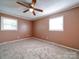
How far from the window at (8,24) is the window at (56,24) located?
2.81 metres

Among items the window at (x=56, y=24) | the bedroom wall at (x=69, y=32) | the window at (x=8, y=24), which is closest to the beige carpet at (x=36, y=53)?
the bedroom wall at (x=69, y=32)

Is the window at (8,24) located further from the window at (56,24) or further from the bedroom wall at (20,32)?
the window at (56,24)

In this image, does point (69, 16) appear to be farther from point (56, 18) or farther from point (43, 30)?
point (43, 30)

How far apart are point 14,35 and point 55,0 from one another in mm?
3970

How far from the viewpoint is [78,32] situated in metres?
3.14

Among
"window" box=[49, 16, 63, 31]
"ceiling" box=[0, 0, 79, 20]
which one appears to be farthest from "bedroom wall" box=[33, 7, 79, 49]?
"ceiling" box=[0, 0, 79, 20]

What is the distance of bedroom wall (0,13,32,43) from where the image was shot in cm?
448

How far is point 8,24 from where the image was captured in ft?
15.8

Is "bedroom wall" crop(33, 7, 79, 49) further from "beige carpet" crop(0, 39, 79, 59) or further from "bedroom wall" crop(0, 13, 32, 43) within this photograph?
"bedroom wall" crop(0, 13, 32, 43)

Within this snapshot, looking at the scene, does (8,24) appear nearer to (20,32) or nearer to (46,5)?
(20,32)

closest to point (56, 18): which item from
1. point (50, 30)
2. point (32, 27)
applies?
point (50, 30)

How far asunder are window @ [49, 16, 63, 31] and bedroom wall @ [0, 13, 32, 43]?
2523mm

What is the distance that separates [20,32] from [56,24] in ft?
10.2

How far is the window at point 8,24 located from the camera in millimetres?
4455
